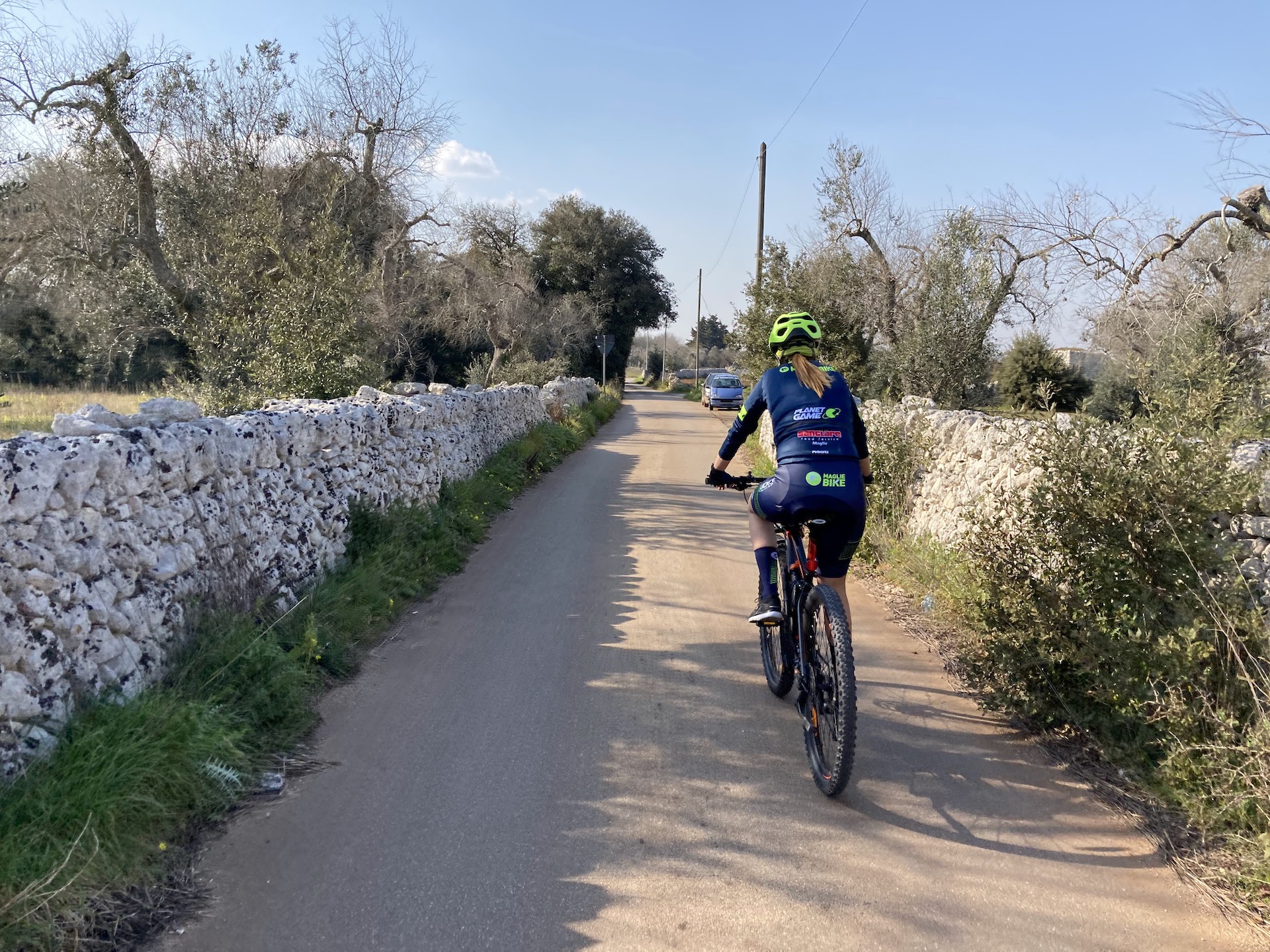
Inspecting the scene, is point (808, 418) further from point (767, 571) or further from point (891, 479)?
point (891, 479)

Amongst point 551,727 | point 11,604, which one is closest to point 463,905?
point 551,727

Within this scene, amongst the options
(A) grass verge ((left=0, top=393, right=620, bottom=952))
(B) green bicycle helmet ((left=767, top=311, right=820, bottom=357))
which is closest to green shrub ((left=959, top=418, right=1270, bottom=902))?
(B) green bicycle helmet ((left=767, top=311, right=820, bottom=357))

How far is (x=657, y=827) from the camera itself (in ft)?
10.7

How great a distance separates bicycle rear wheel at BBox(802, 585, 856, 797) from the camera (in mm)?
3361

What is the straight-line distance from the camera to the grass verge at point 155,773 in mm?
2574

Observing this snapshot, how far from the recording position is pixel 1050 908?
2.84 metres

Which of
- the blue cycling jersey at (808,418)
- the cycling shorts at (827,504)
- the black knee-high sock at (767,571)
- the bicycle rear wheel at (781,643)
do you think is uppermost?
the blue cycling jersey at (808,418)

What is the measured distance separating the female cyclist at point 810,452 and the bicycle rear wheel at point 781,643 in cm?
7

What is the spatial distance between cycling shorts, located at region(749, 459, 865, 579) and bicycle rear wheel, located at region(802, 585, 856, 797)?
0.25m

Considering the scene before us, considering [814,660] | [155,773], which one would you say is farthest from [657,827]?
[155,773]

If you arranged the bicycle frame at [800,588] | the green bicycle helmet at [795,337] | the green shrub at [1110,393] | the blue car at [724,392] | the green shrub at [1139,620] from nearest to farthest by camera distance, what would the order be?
the green shrub at [1139,620] < the bicycle frame at [800,588] < the green bicycle helmet at [795,337] < the green shrub at [1110,393] < the blue car at [724,392]

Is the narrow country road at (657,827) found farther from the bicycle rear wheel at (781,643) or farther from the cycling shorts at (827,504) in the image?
the cycling shorts at (827,504)

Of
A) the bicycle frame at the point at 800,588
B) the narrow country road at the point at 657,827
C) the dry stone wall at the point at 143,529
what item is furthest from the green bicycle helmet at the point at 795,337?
the dry stone wall at the point at 143,529

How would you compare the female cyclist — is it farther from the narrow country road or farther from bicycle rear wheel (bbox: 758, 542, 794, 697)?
the narrow country road
